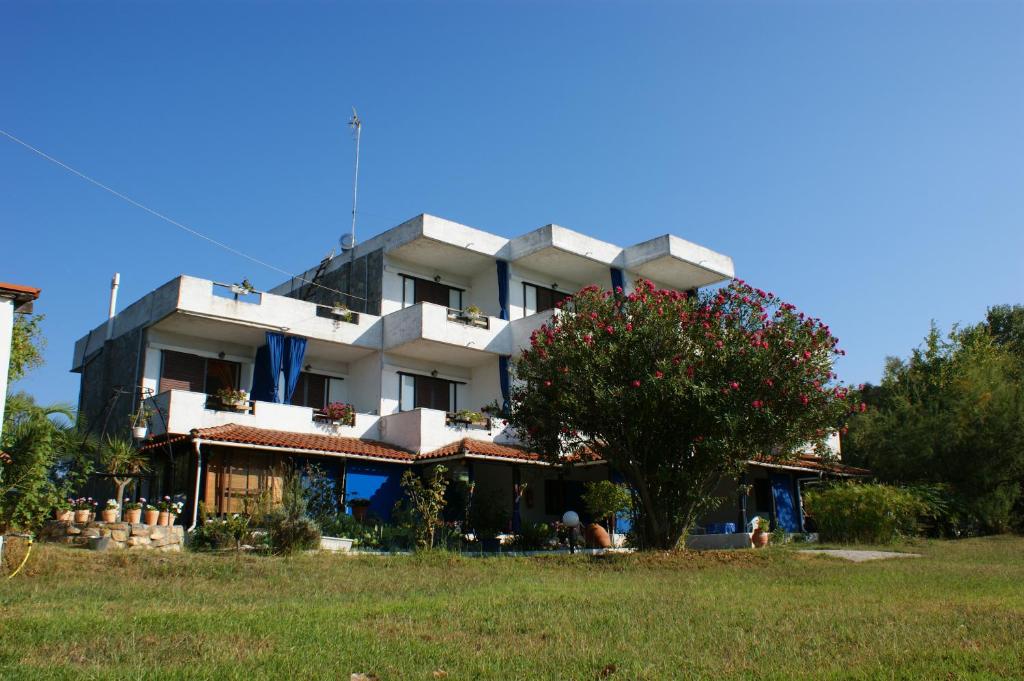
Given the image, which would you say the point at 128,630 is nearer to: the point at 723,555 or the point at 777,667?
the point at 777,667

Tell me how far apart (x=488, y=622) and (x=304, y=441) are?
15850mm

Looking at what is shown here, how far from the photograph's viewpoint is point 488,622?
974cm

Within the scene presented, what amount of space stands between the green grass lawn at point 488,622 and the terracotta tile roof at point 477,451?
939cm

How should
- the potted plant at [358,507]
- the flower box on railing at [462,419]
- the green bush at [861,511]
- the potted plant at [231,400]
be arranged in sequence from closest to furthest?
1. the potted plant at [231,400]
2. the potted plant at [358,507]
3. the green bush at [861,511]
4. the flower box on railing at [462,419]

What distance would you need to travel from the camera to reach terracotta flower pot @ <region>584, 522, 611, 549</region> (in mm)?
24406

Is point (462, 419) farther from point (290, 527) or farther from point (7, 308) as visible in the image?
point (7, 308)

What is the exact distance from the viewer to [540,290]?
1291 inches

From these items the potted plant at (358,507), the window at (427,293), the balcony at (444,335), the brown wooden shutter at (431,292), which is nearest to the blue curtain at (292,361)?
the balcony at (444,335)

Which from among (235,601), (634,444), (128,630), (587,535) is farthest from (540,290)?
(128,630)

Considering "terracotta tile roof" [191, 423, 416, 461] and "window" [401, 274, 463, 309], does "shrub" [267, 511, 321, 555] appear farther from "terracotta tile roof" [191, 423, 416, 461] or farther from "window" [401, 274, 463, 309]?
"window" [401, 274, 463, 309]

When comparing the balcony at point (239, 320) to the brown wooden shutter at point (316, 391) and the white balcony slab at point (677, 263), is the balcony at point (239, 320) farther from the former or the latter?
the white balcony slab at point (677, 263)

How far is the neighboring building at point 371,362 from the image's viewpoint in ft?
79.4

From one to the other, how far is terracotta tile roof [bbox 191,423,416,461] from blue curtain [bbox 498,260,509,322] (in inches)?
262

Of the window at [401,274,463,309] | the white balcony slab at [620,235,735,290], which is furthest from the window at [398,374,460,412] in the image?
the white balcony slab at [620,235,735,290]
